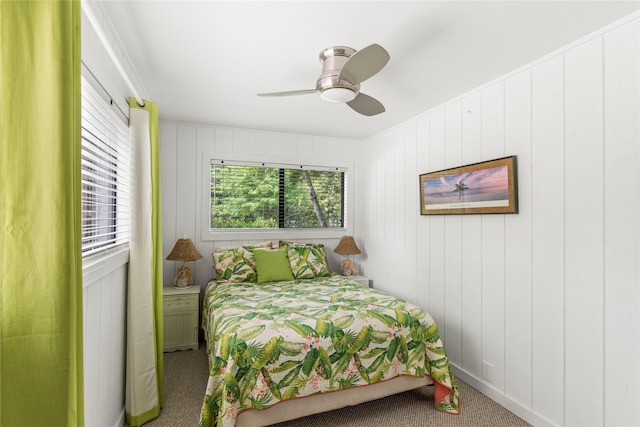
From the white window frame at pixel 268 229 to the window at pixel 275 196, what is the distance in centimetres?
4

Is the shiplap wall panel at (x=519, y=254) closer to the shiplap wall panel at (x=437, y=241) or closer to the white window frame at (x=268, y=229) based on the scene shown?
the shiplap wall panel at (x=437, y=241)

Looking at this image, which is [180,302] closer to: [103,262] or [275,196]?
[275,196]

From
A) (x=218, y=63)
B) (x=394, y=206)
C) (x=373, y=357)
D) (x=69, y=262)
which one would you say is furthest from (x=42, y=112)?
(x=394, y=206)

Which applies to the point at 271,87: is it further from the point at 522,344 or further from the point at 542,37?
the point at 522,344

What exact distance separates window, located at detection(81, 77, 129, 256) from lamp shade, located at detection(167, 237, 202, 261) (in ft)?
4.02

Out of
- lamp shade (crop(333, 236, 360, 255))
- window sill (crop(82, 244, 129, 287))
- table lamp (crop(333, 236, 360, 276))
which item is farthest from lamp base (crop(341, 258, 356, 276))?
window sill (crop(82, 244, 129, 287))

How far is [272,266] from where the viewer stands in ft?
11.5

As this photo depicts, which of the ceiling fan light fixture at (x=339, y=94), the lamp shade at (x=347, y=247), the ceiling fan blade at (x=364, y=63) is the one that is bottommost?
→ the lamp shade at (x=347, y=247)

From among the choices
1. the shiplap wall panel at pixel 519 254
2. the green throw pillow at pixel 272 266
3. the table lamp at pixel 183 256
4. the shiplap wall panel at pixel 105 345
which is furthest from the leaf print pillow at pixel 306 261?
the shiplap wall panel at pixel 519 254

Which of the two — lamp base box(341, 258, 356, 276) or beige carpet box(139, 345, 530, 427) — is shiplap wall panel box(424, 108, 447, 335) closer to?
beige carpet box(139, 345, 530, 427)

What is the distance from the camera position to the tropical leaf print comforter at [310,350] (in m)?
1.92

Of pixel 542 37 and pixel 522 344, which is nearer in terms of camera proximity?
pixel 542 37

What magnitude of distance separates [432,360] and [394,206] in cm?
177

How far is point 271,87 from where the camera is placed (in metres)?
2.63
